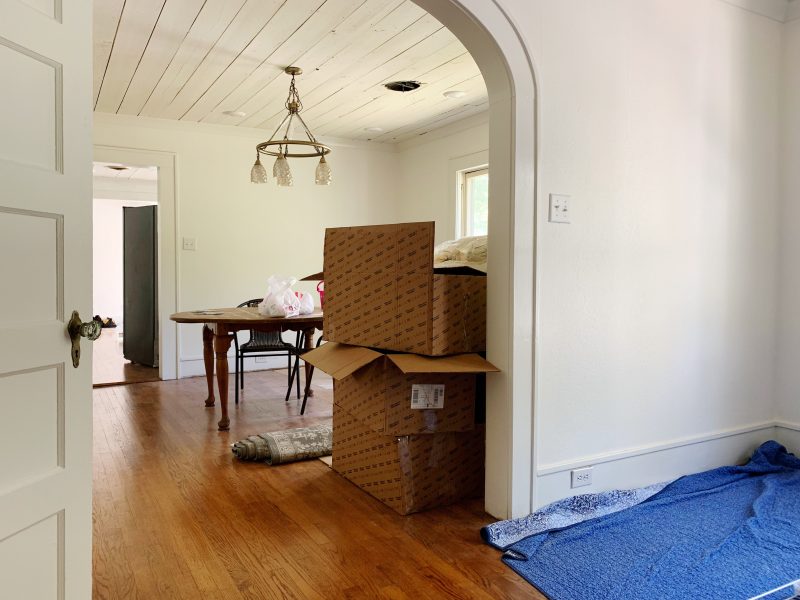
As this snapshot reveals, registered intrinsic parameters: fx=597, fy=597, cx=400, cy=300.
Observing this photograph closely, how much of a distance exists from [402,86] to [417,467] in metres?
2.98

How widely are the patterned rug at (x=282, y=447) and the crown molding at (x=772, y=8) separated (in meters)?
2.97

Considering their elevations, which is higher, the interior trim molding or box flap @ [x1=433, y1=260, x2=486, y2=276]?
box flap @ [x1=433, y1=260, x2=486, y2=276]

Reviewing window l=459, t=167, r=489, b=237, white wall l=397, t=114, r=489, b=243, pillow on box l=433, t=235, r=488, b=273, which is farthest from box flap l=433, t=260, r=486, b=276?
window l=459, t=167, r=489, b=237

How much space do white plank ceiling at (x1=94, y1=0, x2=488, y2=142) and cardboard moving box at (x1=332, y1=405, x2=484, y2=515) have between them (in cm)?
211

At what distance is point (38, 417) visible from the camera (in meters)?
1.22

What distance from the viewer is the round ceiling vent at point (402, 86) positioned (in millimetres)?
4266

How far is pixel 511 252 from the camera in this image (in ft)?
7.22

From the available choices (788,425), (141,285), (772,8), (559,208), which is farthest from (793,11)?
(141,285)

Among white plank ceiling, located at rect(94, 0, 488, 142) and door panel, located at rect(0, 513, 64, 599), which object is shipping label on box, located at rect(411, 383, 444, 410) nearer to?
door panel, located at rect(0, 513, 64, 599)

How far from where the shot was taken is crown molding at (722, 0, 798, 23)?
9.42 feet

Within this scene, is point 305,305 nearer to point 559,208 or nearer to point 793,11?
point 559,208

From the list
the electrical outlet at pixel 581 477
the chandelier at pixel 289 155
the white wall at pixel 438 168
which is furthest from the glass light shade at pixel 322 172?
the electrical outlet at pixel 581 477

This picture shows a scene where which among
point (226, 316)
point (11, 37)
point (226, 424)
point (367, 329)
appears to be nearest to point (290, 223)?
point (226, 316)

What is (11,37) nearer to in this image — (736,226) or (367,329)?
(367,329)
